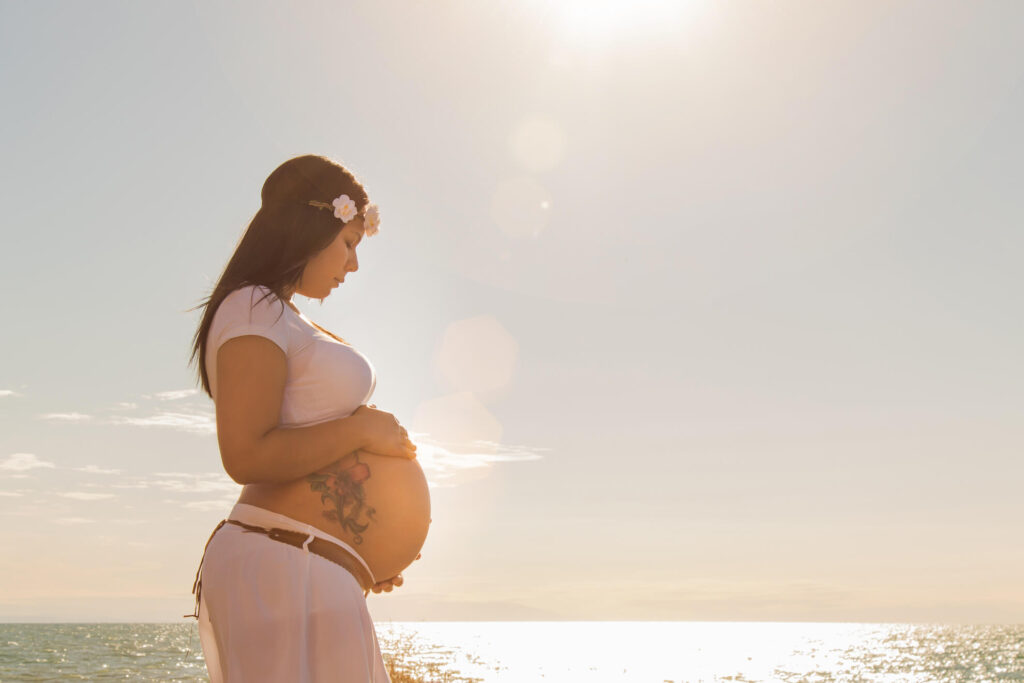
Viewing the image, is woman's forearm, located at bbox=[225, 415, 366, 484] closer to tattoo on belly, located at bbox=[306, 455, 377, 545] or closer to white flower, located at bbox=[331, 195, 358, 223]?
tattoo on belly, located at bbox=[306, 455, 377, 545]

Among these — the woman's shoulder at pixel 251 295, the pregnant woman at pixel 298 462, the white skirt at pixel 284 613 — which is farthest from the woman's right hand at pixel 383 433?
the woman's shoulder at pixel 251 295

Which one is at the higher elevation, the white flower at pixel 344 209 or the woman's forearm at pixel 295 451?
the white flower at pixel 344 209

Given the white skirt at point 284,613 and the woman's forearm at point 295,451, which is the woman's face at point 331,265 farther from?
the white skirt at point 284,613

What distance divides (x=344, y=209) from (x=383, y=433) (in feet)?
2.55

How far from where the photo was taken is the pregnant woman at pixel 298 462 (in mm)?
2537

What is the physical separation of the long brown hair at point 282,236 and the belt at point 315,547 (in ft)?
1.73

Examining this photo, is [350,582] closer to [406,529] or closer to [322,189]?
[406,529]

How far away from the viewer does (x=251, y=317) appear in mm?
2641

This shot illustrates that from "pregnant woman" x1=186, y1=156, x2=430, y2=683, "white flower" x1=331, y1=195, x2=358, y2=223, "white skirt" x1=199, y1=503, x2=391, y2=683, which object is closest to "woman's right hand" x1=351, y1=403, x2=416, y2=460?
"pregnant woman" x1=186, y1=156, x2=430, y2=683

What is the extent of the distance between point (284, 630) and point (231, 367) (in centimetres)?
80

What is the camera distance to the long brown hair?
2863mm

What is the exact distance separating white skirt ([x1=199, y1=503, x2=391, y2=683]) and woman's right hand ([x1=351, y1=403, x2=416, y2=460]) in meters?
0.36

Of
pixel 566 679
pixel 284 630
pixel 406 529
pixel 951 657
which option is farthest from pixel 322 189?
pixel 951 657

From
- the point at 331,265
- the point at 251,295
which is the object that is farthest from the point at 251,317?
the point at 331,265
